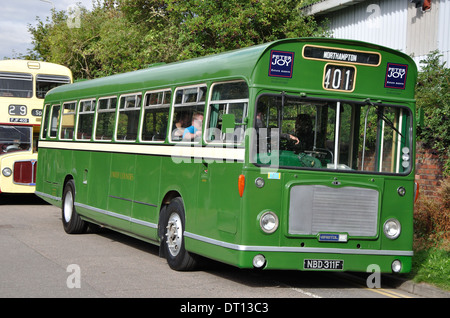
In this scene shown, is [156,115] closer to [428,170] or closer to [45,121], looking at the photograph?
[428,170]

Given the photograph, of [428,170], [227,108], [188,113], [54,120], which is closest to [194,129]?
[188,113]

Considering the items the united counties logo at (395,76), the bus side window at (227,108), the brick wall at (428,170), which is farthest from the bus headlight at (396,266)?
the brick wall at (428,170)

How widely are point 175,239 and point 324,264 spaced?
2457 millimetres

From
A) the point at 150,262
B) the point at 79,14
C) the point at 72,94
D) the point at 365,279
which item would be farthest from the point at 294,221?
the point at 79,14

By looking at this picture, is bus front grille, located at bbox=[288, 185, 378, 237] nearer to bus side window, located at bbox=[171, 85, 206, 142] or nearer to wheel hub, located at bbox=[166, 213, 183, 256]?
bus side window, located at bbox=[171, 85, 206, 142]

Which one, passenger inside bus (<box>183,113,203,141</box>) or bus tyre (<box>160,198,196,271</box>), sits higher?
passenger inside bus (<box>183,113,203,141</box>)

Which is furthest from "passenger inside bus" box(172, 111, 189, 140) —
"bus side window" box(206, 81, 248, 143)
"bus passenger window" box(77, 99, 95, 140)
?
"bus passenger window" box(77, 99, 95, 140)

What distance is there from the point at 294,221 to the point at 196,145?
196cm

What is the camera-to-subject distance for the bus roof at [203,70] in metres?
8.98

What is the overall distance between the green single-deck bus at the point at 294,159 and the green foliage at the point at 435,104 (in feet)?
11.6

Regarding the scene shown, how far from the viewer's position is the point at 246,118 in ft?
28.8

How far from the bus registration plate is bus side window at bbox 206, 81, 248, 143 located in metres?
1.70

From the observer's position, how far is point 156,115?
11.5m

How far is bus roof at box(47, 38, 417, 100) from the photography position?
898 cm
